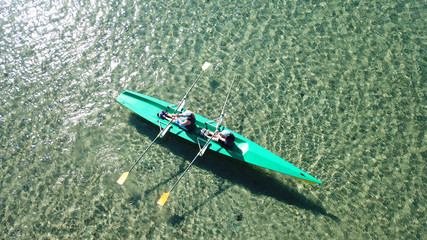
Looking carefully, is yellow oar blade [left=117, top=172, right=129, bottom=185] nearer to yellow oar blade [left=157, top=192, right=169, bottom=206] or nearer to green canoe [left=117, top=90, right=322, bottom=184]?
yellow oar blade [left=157, top=192, right=169, bottom=206]

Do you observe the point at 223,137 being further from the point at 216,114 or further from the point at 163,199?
the point at 163,199

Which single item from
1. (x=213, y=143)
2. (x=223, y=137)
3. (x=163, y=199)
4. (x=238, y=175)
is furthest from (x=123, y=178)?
(x=238, y=175)

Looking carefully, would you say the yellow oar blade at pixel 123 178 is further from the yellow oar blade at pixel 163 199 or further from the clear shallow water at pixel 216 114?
the yellow oar blade at pixel 163 199

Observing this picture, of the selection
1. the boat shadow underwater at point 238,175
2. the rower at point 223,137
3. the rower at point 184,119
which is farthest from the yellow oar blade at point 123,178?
the rower at point 223,137

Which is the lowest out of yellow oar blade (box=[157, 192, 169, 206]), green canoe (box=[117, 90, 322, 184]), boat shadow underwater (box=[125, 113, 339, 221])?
yellow oar blade (box=[157, 192, 169, 206])

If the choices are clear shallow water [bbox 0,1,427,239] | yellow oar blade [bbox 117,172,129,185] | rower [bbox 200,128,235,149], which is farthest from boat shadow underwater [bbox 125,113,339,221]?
yellow oar blade [bbox 117,172,129,185]

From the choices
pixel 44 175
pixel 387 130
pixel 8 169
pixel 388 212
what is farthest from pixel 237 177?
pixel 8 169
